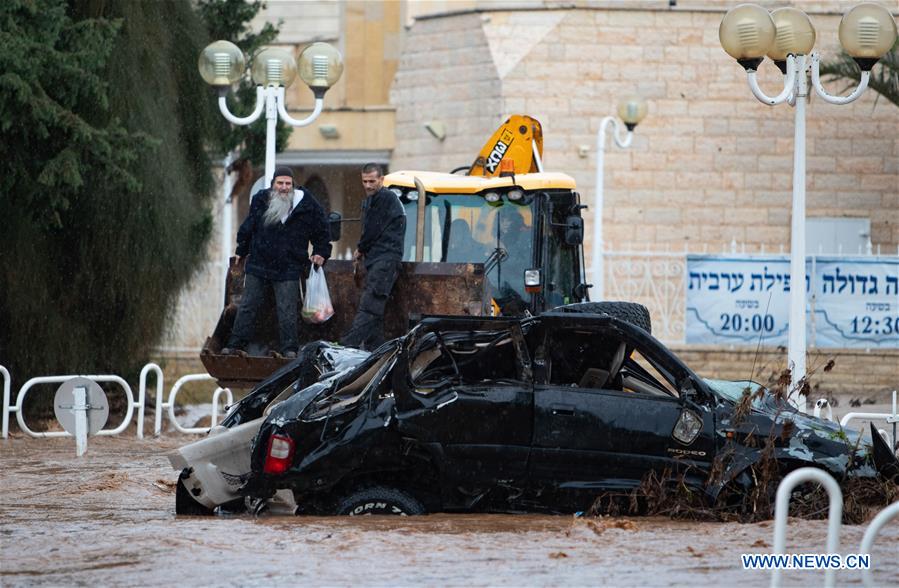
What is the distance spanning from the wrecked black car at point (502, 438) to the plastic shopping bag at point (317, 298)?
421 cm

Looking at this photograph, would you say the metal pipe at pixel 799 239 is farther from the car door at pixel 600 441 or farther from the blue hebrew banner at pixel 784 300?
the blue hebrew banner at pixel 784 300

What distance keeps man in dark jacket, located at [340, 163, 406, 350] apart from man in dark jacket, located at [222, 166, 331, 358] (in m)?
0.44

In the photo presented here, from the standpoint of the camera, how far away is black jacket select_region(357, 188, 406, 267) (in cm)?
1402

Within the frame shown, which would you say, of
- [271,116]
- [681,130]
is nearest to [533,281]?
[271,116]

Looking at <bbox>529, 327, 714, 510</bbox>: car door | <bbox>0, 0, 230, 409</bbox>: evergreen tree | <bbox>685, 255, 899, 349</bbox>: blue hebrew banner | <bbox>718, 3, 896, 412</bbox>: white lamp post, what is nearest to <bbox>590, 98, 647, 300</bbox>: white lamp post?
<bbox>685, 255, 899, 349</bbox>: blue hebrew banner

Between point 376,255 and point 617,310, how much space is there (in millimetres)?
3407

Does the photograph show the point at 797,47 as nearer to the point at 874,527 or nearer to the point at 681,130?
the point at 874,527

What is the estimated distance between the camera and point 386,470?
9.75 meters

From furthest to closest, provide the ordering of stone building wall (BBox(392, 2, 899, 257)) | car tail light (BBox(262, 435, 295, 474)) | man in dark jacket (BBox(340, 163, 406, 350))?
stone building wall (BBox(392, 2, 899, 257)), man in dark jacket (BBox(340, 163, 406, 350)), car tail light (BBox(262, 435, 295, 474))

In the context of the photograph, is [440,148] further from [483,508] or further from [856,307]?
[483,508]

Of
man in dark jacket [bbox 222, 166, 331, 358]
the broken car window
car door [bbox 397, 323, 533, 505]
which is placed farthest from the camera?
man in dark jacket [bbox 222, 166, 331, 358]

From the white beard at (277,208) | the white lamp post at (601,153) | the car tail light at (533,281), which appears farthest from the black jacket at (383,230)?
the white lamp post at (601,153)

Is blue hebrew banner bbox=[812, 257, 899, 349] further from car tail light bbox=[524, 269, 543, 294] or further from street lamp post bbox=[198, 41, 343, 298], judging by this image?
car tail light bbox=[524, 269, 543, 294]

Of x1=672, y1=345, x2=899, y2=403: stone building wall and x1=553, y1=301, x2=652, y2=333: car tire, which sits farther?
x1=672, y1=345, x2=899, y2=403: stone building wall
